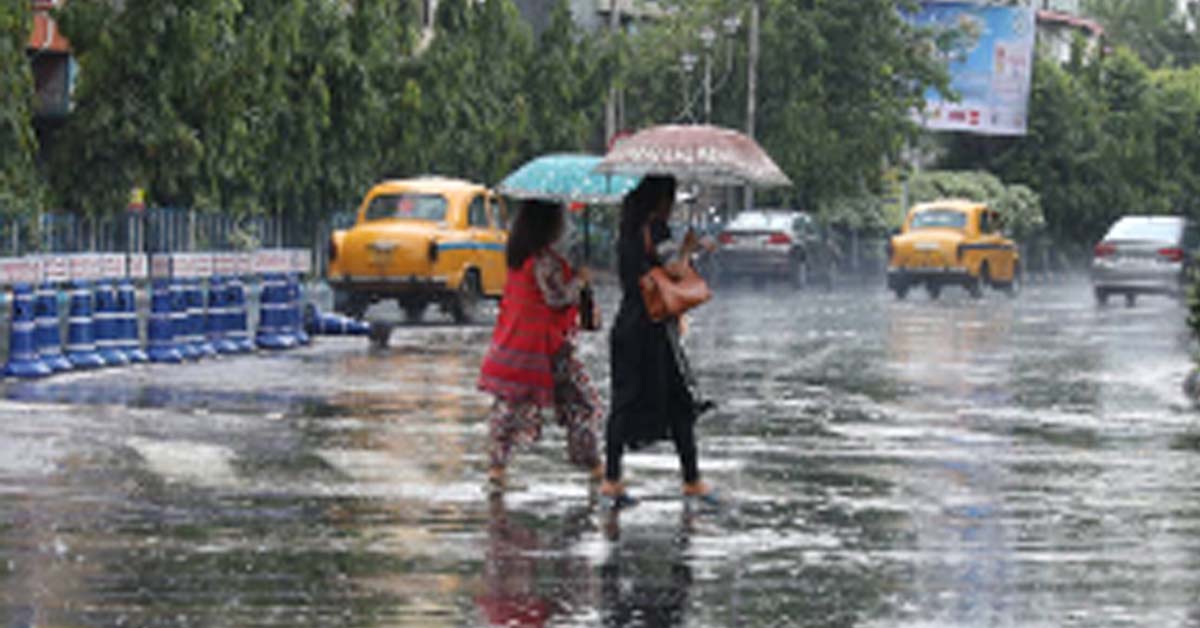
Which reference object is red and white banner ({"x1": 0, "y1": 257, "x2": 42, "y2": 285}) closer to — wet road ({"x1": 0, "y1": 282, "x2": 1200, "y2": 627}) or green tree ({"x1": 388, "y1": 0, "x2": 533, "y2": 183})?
wet road ({"x1": 0, "y1": 282, "x2": 1200, "y2": 627})

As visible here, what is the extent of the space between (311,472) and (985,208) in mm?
38584

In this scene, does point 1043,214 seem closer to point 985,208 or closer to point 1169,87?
point 1169,87

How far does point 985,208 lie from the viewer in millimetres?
52438

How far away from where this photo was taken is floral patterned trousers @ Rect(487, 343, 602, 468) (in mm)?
14422

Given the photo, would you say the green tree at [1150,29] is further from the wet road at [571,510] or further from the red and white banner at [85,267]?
the wet road at [571,510]

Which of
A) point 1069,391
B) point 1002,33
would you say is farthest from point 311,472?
point 1002,33

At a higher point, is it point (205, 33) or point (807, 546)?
point (205, 33)

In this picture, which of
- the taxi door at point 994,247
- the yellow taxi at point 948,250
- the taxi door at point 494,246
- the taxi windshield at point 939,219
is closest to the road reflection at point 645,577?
the taxi door at point 494,246

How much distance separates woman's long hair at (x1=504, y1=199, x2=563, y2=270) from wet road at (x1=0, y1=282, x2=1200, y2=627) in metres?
1.20

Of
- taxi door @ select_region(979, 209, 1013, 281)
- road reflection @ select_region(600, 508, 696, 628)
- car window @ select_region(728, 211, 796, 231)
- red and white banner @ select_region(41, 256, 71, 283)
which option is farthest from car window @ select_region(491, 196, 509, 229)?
road reflection @ select_region(600, 508, 696, 628)

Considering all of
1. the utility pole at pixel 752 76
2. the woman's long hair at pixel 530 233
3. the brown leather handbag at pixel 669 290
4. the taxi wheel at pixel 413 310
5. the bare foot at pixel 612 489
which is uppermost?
the utility pole at pixel 752 76

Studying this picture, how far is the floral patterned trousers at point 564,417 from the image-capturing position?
14.4 meters

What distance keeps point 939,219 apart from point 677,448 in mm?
38689

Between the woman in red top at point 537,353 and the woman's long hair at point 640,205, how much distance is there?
0.51 metres
